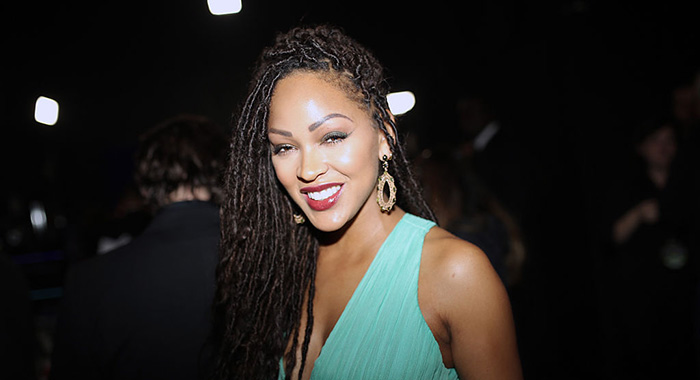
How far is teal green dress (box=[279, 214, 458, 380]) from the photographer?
1.21 meters

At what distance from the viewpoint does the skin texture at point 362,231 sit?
1117 millimetres

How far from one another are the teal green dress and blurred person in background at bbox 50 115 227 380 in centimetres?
61

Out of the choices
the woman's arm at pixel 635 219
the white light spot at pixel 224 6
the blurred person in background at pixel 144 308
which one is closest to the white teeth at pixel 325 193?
the blurred person in background at pixel 144 308

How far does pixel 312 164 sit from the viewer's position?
1.22 meters

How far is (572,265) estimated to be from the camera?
3400 mm

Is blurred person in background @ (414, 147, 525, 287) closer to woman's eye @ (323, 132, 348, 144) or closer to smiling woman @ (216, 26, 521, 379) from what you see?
smiling woman @ (216, 26, 521, 379)

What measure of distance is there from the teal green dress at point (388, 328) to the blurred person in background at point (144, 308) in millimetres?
608

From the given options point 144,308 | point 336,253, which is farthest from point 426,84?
point 144,308

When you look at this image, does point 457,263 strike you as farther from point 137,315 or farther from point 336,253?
point 137,315

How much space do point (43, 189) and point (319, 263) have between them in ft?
14.0

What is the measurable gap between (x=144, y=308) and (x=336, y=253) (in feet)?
2.51

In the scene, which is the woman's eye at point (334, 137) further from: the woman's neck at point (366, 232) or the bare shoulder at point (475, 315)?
the bare shoulder at point (475, 315)

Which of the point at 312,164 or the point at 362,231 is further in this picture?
the point at 362,231

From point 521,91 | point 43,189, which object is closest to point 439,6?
point 521,91
